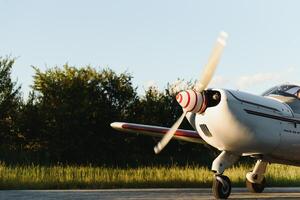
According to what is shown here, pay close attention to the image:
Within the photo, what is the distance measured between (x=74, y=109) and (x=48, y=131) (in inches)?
72.3

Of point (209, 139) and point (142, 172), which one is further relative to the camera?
point (142, 172)

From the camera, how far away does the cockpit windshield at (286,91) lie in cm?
1140

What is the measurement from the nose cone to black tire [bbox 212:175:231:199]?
1.52m

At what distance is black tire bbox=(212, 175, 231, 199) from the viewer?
10023 millimetres

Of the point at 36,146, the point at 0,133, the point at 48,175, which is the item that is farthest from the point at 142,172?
the point at 0,133

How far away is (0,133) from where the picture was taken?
101ft

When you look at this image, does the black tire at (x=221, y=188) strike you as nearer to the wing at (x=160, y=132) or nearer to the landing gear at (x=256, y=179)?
the landing gear at (x=256, y=179)

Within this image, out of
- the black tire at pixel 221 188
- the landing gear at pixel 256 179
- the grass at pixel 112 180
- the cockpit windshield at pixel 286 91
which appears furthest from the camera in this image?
the grass at pixel 112 180

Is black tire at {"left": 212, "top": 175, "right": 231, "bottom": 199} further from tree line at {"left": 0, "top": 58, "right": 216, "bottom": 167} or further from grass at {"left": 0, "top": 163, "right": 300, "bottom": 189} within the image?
tree line at {"left": 0, "top": 58, "right": 216, "bottom": 167}

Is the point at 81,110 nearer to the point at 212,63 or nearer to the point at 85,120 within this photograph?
the point at 85,120

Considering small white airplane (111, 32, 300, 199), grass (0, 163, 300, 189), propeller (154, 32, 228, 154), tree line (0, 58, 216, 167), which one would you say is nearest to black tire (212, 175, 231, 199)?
small white airplane (111, 32, 300, 199)

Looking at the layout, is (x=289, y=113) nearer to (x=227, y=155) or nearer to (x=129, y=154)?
(x=227, y=155)

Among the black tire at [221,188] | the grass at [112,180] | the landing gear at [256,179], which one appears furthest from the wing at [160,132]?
the black tire at [221,188]

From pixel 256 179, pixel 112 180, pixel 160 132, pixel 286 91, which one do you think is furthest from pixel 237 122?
pixel 112 180
